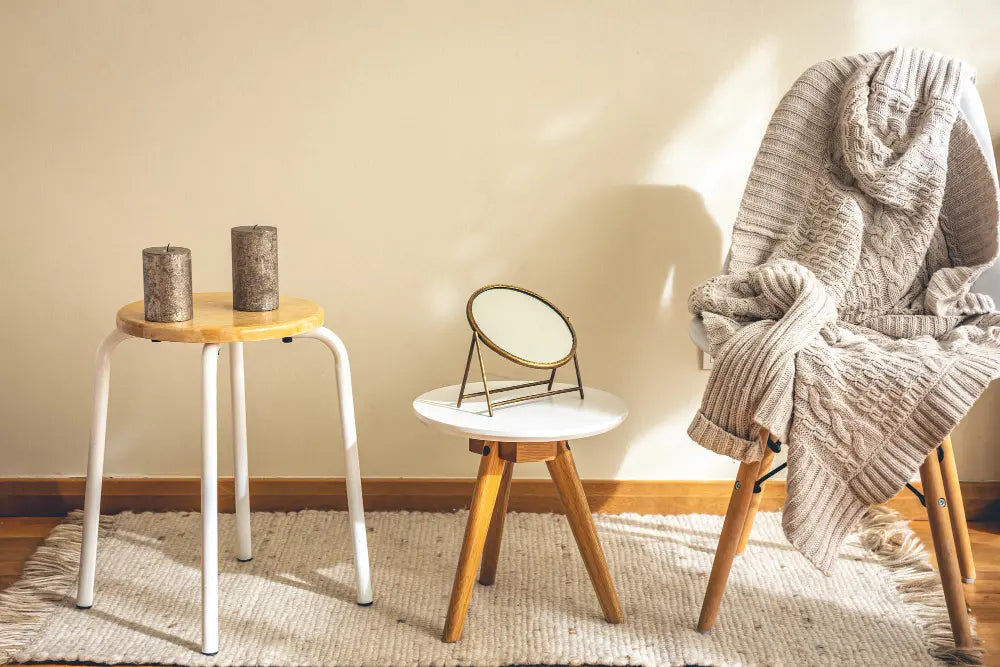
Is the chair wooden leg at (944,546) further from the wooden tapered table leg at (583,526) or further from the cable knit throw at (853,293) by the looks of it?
the wooden tapered table leg at (583,526)

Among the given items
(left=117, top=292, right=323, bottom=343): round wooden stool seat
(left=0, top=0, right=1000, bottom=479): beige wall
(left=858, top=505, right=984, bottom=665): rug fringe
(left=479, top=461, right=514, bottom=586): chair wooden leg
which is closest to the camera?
(left=117, top=292, right=323, bottom=343): round wooden stool seat

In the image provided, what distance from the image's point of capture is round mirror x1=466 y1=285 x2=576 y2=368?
1.43m

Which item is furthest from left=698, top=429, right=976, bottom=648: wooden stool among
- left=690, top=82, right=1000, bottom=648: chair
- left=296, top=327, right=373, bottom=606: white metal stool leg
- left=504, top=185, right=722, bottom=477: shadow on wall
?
left=296, top=327, right=373, bottom=606: white metal stool leg

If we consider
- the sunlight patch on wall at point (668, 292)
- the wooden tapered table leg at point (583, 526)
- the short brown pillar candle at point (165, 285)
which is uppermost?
the short brown pillar candle at point (165, 285)

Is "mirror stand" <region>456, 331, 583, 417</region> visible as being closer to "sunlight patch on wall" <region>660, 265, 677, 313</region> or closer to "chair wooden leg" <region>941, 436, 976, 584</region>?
"sunlight patch on wall" <region>660, 265, 677, 313</region>

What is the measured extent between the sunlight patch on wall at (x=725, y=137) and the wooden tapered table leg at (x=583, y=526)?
0.65 meters

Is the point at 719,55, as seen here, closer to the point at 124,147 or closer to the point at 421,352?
the point at 421,352

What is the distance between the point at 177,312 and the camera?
1282 mm

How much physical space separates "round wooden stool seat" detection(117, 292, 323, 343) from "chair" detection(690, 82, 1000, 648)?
2.07ft

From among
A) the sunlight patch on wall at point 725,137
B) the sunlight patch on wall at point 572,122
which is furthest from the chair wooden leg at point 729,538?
the sunlight patch on wall at point 572,122

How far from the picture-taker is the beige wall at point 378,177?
169 centimetres

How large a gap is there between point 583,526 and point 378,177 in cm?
79

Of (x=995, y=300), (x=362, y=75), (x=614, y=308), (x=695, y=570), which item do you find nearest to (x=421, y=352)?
(x=614, y=308)

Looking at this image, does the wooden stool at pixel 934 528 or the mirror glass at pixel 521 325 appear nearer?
the wooden stool at pixel 934 528
